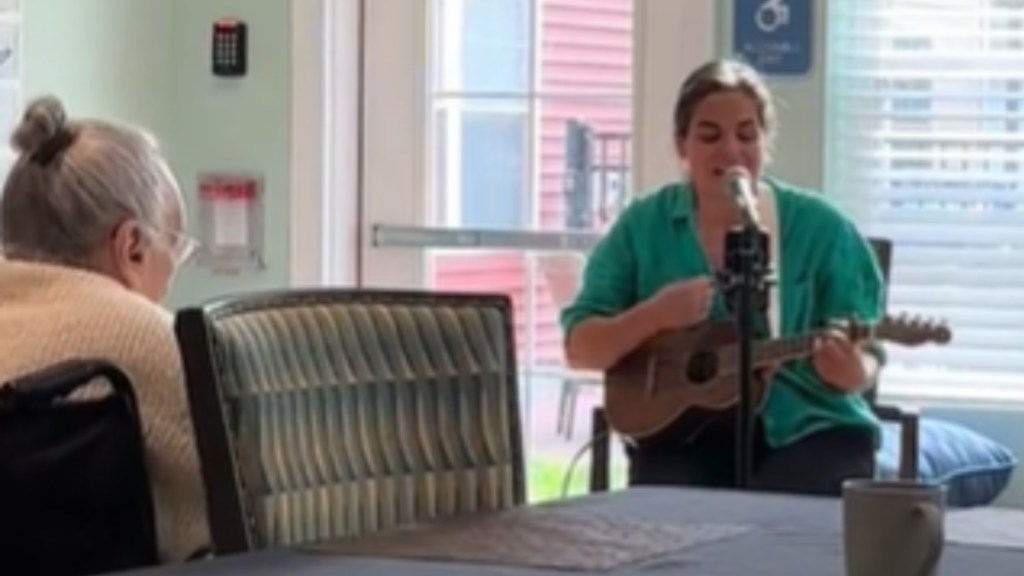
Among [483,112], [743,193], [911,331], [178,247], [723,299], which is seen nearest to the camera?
[178,247]

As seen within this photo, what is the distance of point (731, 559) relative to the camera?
172cm

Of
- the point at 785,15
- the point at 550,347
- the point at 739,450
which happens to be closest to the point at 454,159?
the point at 550,347

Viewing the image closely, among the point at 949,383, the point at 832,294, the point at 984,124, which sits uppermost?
the point at 984,124

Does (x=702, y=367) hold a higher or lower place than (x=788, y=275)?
lower

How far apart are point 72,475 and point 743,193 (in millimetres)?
1238

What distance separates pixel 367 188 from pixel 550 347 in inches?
22.7

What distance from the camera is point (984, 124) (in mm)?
3865

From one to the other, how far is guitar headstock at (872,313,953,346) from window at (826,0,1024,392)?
2.23ft

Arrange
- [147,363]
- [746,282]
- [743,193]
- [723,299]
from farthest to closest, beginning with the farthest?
[723,299], [743,193], [746,282], [147,363]

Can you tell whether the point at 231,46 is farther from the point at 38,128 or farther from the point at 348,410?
the point at 348,410

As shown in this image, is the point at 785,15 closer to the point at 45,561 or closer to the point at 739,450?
the point at 739,450

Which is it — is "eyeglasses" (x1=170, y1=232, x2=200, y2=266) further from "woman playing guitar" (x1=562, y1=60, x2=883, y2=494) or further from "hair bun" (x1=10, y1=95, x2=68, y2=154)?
"woman playing guitar" (x1=562, y1=60, x2=883, y2=494)

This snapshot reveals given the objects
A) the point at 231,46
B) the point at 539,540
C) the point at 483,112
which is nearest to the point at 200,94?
the point at 231,46

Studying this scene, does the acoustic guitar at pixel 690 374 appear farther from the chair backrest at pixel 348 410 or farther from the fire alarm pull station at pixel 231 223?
the fire alarm pull station at pixel 231 223
